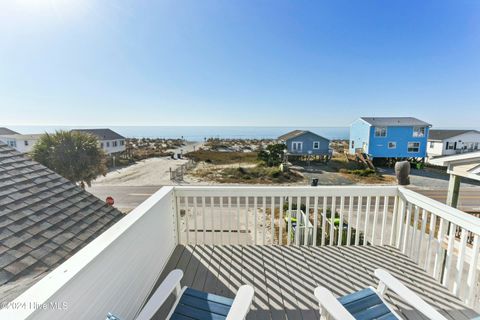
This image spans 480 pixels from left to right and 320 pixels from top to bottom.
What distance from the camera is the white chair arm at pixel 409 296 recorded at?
3.87 ft

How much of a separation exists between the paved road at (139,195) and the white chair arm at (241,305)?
8780 millimetres

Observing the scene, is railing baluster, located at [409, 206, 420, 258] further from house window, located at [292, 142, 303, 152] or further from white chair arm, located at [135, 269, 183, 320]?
house window, located at [292, 142, 303, 152]

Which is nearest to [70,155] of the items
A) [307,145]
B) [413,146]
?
[307,145]

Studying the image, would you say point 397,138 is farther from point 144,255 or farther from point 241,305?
point 144,255

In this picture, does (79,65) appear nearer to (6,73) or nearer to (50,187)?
(6,73)

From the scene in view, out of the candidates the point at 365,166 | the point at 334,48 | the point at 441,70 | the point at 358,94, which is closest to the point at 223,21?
the point at 334,48

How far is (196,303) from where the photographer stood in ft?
4.75

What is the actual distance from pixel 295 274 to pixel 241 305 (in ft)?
3.75

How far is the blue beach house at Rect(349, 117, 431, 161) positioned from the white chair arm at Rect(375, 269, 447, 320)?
1971 cm

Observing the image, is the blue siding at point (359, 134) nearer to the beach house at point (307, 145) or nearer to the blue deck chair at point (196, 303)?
the beach house at point (307, 145)

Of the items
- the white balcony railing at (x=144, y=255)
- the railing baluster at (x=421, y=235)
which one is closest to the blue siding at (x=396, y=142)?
the white balcony railing at (x=144, y=255)

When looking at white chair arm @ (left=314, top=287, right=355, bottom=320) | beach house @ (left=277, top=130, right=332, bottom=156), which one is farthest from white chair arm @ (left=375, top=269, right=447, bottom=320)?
beach house @ (left=277, top=130, right=332, bottom=156)

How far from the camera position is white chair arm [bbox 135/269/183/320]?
3.76 ft

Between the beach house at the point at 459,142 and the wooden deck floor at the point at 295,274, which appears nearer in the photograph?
the wooden deck floor at the point at 295,274
